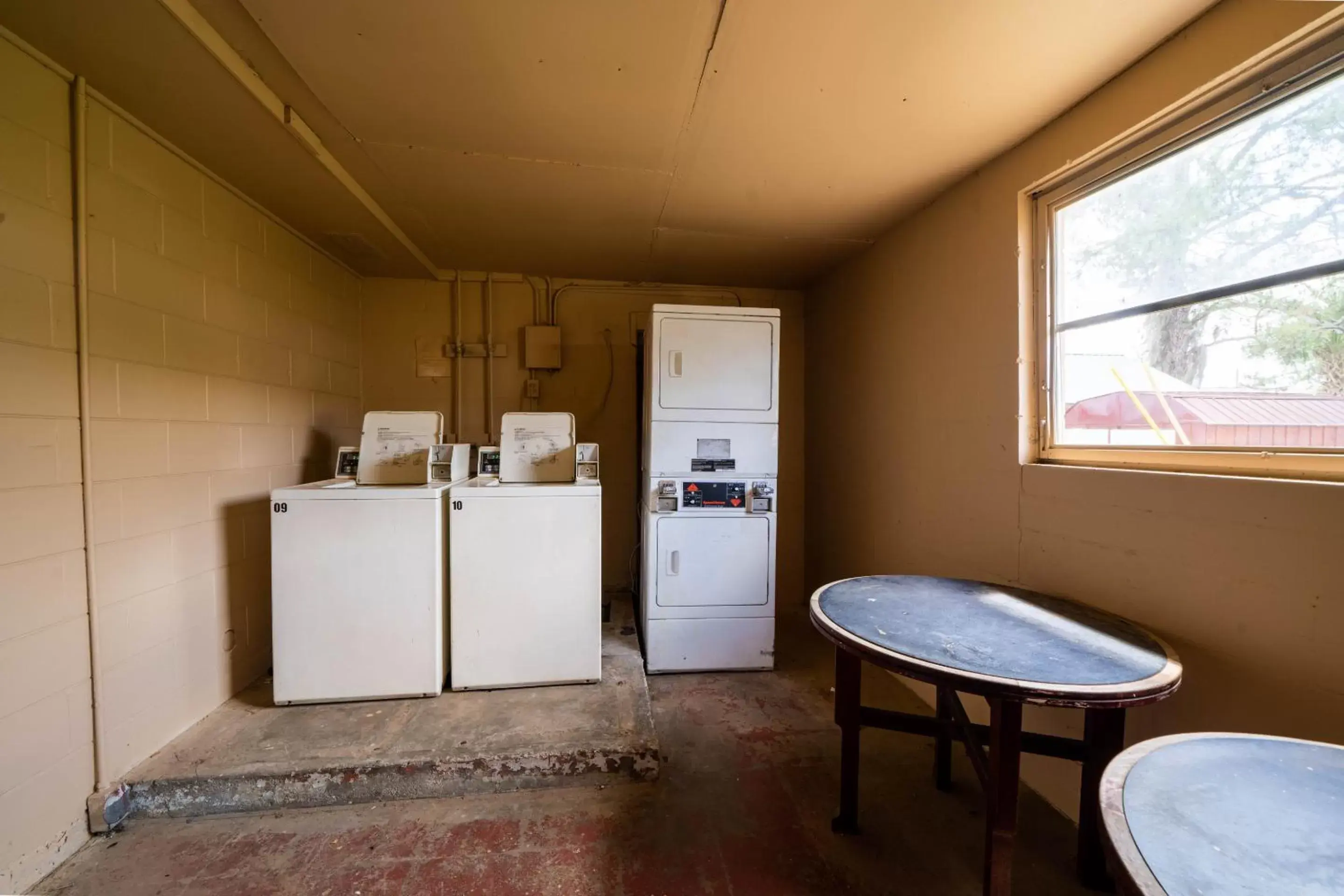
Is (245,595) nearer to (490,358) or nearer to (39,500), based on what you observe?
(39,500)

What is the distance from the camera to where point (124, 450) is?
5.41 feet

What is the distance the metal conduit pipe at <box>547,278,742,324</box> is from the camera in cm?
354

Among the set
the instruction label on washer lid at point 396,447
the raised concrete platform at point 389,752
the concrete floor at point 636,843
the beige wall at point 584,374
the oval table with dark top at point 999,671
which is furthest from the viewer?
the beige wall at point 584,374

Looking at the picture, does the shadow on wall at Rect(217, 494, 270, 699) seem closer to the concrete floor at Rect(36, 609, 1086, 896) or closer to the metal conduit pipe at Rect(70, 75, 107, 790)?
the metal conduit pipe at Rect(70, 75, 107, 790)

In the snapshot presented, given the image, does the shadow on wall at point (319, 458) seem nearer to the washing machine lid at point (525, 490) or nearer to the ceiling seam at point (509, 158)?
the washing machine lid at point (525, 490)

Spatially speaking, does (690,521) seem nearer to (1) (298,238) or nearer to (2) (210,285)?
(2) (210,285)

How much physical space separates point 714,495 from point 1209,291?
6.27 feet

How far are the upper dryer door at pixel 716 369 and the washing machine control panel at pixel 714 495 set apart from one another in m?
0.35

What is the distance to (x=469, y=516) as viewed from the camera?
7.00ft

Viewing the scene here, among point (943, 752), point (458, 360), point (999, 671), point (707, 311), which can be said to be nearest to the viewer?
point (999, 671)

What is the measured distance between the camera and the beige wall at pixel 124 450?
1.36 meters

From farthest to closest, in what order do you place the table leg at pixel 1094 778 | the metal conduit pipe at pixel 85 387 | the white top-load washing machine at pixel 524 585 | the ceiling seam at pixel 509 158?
the white top-load washing machine at pixel 524 585 < the ceiling seam at pixel 509 158 < the metal conduit pipe at pixel 85 387 < the table leg at pixel 1094 778

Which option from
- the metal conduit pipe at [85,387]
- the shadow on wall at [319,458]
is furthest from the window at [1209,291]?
the shadow on wall at [319,458]

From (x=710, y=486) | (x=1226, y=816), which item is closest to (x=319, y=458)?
(x=710, y=486)
